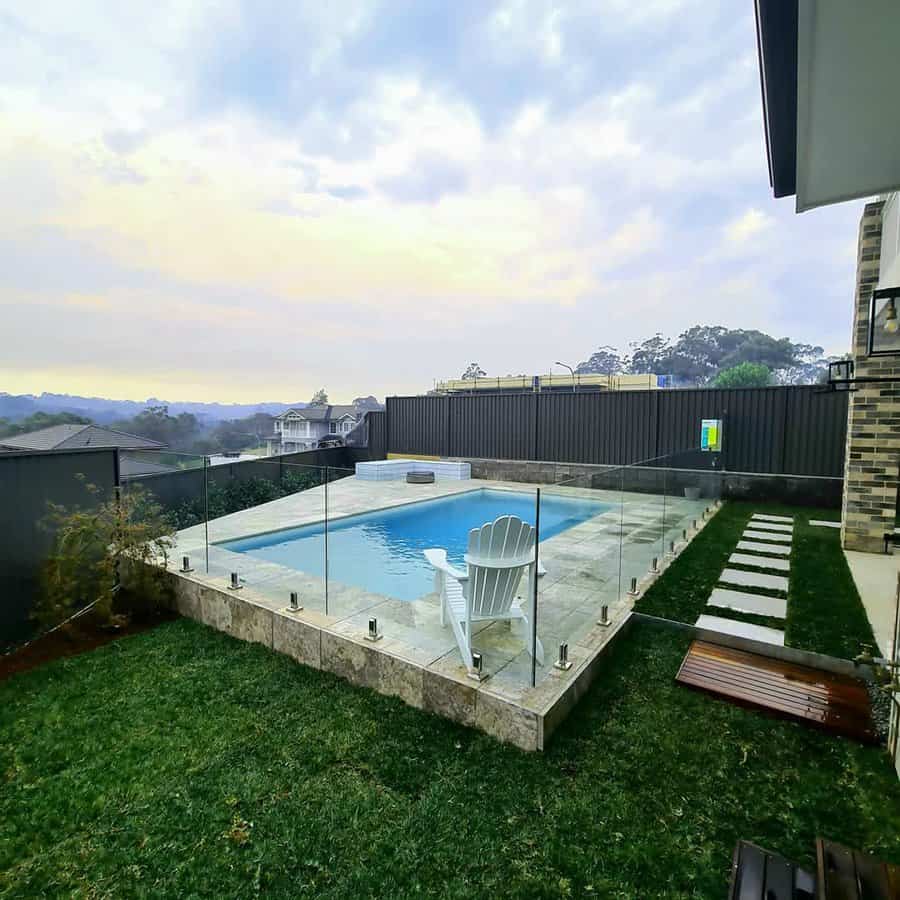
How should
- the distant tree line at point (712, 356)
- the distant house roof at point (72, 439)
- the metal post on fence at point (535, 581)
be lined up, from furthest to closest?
the distant tree line at point (712, 356)
the distant house roof at point (72, 439)
the metal post on fence at point (535, 581)

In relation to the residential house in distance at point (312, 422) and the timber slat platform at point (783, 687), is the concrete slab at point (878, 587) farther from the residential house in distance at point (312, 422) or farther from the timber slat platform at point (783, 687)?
the residential house in distance at point (312, 422)

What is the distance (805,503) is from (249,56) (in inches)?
497

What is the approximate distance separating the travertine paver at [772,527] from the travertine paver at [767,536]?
0.74ft

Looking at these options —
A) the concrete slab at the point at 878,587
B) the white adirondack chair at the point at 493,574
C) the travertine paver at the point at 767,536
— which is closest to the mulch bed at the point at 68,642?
the white adirondack chair at the point at 493,574

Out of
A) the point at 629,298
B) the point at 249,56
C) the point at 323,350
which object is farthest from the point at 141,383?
the point at 629,298

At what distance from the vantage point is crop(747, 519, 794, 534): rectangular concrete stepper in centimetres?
707

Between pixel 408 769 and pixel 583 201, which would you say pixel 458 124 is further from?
pixel 408 769

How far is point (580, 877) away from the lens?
6.00ft

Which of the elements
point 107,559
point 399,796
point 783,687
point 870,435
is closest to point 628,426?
point 870,435

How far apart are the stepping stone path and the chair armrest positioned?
6.29ft

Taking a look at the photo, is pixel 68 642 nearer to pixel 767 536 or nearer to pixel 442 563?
pixel 442 563

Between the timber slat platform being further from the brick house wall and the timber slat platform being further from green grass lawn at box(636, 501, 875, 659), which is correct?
the brick house wall

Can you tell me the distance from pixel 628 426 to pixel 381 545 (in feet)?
27.8

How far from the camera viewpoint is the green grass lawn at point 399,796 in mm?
1877
